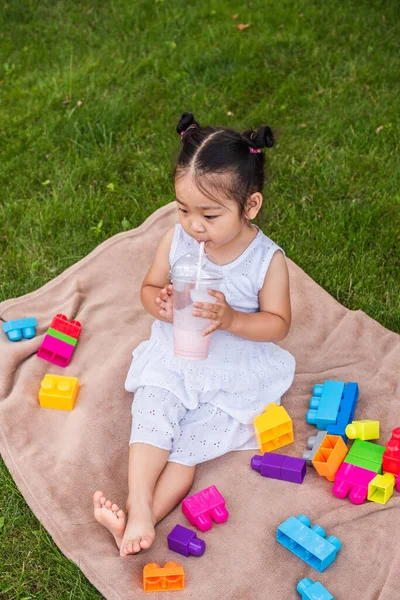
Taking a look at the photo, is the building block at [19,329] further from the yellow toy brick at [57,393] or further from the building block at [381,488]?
the building block at [381,488]

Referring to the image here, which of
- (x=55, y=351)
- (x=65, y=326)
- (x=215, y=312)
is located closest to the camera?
(x=215, y=312)

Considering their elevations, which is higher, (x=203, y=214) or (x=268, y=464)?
(x=203, y=214)

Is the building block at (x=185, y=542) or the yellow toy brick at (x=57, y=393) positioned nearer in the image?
the building block at (x=185, y=542)

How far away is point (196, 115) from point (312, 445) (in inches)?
101

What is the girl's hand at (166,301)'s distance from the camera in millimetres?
2762

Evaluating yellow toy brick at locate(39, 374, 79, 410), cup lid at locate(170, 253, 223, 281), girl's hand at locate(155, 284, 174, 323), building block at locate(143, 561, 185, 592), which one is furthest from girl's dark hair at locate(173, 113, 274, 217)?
building block at locate(143, 561, 185, 592)

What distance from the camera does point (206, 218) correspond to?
268cm

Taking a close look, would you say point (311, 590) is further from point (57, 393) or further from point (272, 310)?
point (57, 393)

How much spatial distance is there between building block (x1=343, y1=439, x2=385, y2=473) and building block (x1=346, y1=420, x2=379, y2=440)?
1.2 inches

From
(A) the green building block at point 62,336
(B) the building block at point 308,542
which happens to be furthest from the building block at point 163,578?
(A) the green building block at point 62,336

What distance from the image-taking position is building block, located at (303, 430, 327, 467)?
284cm

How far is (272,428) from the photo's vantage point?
2852 mm

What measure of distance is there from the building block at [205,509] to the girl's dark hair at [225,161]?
98 centimetres

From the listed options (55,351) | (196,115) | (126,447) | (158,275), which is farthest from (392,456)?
(196,115)
